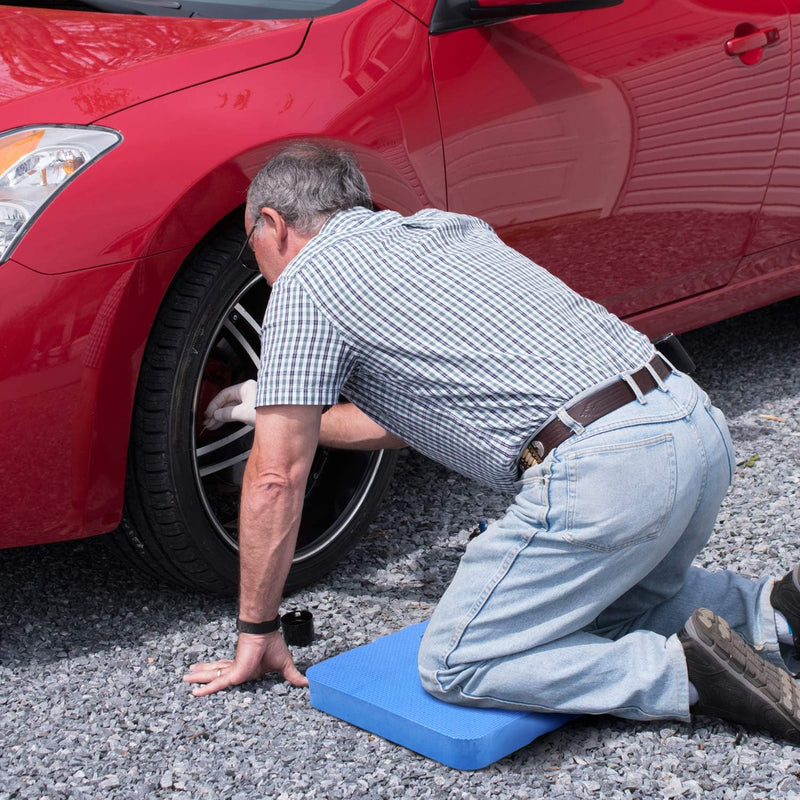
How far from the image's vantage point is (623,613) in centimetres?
260

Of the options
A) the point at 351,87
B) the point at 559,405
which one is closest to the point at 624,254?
the point at 351,87

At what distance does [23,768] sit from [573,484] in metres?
1.14

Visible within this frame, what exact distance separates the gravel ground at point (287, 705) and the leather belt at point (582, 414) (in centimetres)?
54

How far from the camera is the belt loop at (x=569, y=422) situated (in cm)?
225

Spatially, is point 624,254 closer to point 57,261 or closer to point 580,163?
point 580,163

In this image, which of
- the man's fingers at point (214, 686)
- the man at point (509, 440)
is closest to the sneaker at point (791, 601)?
the man at point (509, 440)

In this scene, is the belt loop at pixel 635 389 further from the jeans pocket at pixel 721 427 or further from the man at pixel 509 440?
the jeans pocket at pixel 721 427

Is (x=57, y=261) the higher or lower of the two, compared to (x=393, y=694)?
higher

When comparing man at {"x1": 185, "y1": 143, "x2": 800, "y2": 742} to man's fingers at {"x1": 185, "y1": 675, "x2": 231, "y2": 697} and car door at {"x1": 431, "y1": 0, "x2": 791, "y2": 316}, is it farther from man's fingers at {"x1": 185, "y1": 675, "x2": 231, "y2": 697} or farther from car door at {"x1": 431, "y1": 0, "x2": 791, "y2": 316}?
car door at {"x1": 431, "y1": 0, "x2": 791, "y2": 316}

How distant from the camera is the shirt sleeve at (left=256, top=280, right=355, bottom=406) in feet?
7.39

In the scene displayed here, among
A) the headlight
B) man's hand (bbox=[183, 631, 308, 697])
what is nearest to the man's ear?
the headlight

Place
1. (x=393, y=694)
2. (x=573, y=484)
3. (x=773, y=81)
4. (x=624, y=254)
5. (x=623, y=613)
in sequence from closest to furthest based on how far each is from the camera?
(x=573, y=484), (x=393, y=694), (x=623, y=613), (x=624, y=254), (x=773, y=81)

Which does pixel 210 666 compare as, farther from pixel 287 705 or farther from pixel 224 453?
pixel 224 453

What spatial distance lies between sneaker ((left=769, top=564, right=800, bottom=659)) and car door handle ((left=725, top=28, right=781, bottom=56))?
1.62 meters
